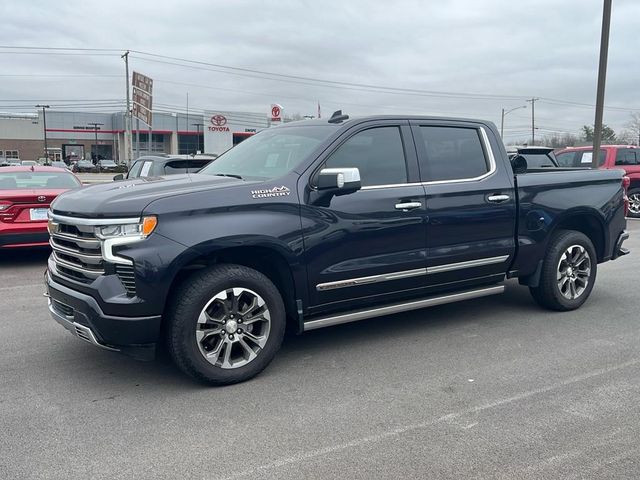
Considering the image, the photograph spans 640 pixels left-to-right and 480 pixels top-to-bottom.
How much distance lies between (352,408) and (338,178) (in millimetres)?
1620

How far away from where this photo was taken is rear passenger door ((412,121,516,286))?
17.2 feet

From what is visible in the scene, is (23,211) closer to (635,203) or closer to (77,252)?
(77,252)

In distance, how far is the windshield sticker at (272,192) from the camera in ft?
14.3

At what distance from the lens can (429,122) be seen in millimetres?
5480

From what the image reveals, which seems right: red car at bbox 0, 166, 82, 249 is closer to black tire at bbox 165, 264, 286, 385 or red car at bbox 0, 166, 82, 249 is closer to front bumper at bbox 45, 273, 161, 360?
front bumper at bbox 45, 273, 161, 360

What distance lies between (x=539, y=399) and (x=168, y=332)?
8.38 feet

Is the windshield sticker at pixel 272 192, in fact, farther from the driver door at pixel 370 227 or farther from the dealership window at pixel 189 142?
the dealership window at pixel 189 142

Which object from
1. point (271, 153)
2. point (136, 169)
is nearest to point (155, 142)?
point (136, 169)

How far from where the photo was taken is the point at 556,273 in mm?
6090

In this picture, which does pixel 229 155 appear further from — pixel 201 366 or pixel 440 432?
pixel 440 432

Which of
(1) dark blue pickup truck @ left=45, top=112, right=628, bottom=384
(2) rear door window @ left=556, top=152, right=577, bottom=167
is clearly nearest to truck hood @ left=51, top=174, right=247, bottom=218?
(1) dark blue pickup truck @ left=45, top=112, right=628, bottom=384

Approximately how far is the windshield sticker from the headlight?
0.76m

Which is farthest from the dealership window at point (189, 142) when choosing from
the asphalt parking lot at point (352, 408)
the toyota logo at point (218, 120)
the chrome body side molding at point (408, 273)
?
the chrome body side molding at point (408, 273)

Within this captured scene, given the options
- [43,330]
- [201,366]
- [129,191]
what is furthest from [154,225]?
[43,330]
